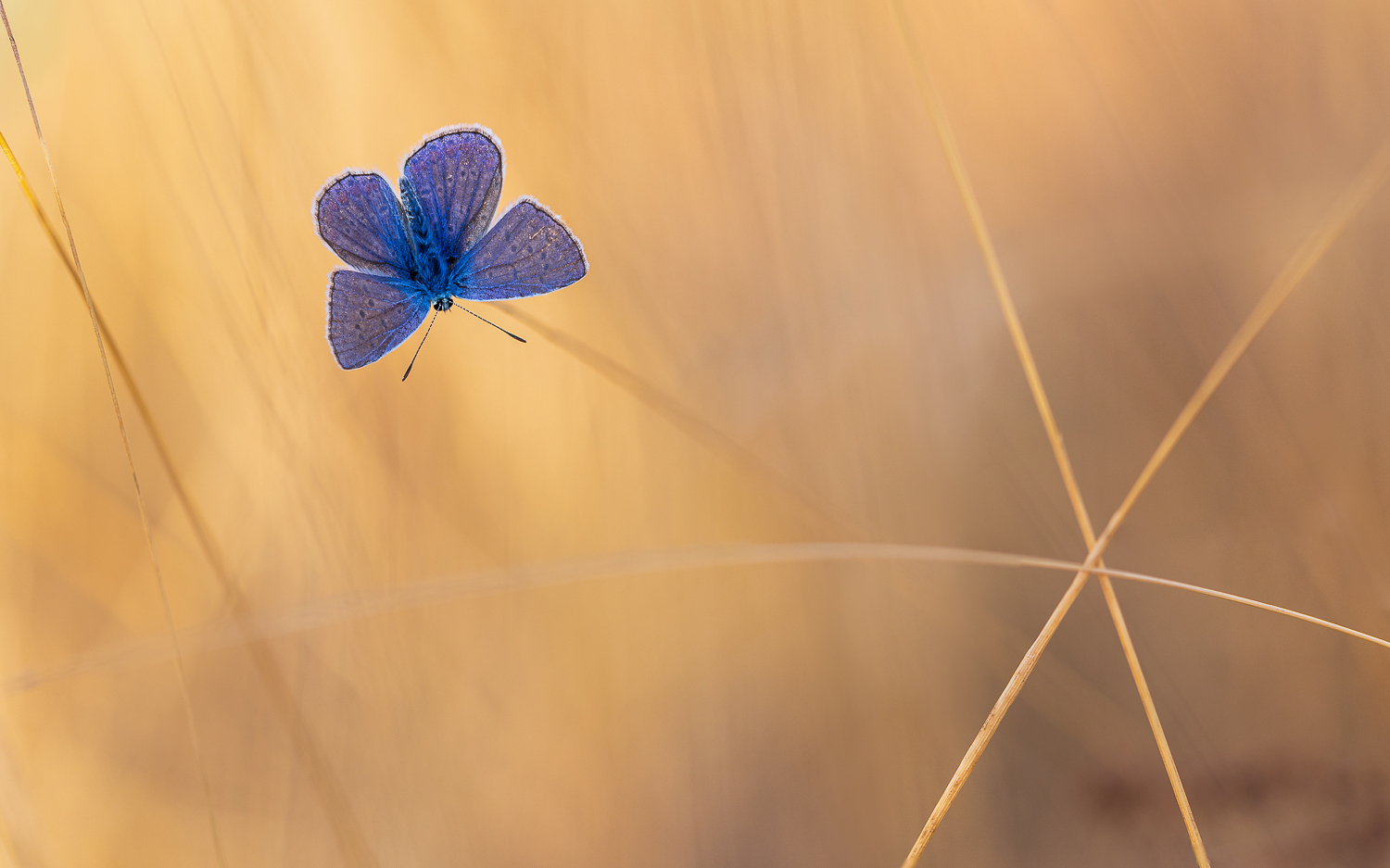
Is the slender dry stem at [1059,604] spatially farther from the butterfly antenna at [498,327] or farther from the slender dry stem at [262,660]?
the slender dry stem at [262,660]

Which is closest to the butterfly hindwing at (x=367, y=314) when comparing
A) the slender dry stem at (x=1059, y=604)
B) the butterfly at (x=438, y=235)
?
the butterfly at (x=438, y=235)

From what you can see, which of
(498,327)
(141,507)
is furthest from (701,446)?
(141,507)

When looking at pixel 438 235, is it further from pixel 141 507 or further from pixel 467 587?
pixel 141 507

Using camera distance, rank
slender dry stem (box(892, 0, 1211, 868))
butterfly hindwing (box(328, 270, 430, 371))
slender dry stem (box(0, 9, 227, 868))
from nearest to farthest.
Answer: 1. slender dry stem (box(892, 0, 1211, 868))
2. butterfly hindwing (box(328, 270, 430, 371))
3. slender dry stem (box(0, 9, 227, 868))

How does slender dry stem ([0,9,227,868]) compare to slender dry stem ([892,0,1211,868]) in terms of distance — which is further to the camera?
slender dry stem ([0,9,227,868])

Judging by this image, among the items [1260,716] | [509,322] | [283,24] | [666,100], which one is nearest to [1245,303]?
[1260,716]

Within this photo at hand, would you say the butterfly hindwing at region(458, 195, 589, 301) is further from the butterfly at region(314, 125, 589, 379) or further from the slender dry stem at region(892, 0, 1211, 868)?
the slender dry stem at region(892, 0, 1211, 868)

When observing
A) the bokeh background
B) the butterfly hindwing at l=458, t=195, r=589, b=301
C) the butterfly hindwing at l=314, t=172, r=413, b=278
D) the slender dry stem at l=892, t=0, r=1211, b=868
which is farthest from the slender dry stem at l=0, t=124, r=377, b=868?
the slender dry stem at l=892, t=0, r=1211, b=868
